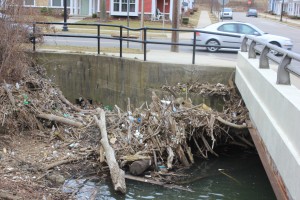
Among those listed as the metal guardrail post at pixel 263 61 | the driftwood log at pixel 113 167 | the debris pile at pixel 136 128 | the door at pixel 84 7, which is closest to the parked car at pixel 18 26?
the debris pile at pixel 136 128

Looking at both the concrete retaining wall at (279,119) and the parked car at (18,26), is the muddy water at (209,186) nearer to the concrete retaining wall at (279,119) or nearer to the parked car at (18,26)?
the concrete retaining wall at (279,119)

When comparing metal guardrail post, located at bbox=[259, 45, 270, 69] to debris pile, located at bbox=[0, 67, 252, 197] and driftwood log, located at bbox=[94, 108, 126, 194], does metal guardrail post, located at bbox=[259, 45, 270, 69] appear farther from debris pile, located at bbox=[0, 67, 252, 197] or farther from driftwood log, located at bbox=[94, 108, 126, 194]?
driftwood log, located at bbox=[94, 108, 126, 194]

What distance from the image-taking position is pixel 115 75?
13906mm

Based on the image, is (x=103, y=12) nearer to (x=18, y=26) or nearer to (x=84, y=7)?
(x=84, y=7)

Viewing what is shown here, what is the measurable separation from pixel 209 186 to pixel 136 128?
2100 millimetres

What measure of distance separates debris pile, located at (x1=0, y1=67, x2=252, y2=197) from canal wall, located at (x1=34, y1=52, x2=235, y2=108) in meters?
1.15

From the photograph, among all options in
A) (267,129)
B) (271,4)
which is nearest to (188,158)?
(267,129)

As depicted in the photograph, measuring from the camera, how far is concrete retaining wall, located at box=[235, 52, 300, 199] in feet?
16.6

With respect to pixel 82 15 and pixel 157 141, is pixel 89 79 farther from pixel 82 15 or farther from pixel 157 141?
pixel 82 15

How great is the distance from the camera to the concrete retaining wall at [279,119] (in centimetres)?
506

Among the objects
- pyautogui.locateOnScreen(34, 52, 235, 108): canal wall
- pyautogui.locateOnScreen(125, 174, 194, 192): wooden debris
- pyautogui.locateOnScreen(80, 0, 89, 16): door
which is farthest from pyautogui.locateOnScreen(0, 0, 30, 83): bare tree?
pyautogui.locateOnScreen(80, 0, 89, 16): door

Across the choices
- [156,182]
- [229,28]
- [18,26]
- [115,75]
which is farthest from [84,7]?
[156,182]

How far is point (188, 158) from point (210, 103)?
7.12 ft

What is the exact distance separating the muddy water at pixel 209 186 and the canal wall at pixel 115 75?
99.3 inches
